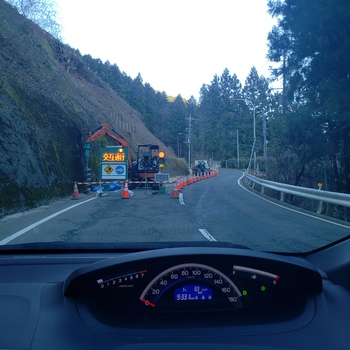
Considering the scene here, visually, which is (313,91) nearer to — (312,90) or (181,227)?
(312,90)

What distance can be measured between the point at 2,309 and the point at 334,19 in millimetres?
14604

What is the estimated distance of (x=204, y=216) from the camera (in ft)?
37.5

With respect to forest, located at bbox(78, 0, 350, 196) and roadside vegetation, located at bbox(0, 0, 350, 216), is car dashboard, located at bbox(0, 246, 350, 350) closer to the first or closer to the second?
roadside vegetation, located at bbox(0, 0, 350, 216)

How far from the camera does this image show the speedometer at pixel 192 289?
9.66 feet

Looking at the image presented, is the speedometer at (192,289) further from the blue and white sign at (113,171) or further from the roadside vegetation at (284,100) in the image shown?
the blue and white sign at (113,171)

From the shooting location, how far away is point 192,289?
3.01 m

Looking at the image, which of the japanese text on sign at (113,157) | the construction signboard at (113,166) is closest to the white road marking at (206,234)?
the construction signboard at (113,166)

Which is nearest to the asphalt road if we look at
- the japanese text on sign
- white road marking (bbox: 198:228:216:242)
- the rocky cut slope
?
white road marking (bbox: 198:228:216:242)

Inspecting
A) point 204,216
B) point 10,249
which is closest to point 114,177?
point 204,216

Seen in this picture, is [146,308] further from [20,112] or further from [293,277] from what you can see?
[20,112]

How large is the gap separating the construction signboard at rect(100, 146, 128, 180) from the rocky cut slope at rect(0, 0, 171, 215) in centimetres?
198

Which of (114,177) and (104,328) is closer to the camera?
(104,328)

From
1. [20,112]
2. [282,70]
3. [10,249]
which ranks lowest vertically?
[10,249]

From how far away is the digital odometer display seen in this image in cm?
298
